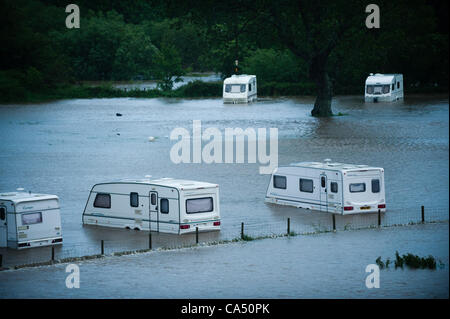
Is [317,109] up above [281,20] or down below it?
below

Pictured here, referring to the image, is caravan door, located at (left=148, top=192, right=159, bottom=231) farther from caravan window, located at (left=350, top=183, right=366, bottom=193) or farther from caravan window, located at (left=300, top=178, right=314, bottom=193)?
caravan window, located at (left=350, top=183, right=366, bottom=193)

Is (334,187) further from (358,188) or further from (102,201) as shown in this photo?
(102,201)

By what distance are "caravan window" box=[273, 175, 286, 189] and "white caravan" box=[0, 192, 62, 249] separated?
1014cm

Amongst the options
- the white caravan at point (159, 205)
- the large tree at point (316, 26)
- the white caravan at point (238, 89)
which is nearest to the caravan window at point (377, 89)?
the white caravan at point (238, 89)

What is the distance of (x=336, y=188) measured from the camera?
1308 inches

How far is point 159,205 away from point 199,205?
144cm

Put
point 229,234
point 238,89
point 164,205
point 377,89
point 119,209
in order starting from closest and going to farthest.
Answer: point 229,234 → point 164,205 → point 119,209 → point 377,89 → point 238,89

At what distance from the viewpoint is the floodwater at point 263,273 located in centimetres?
2433

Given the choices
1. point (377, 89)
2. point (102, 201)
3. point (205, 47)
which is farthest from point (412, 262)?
point (205, 47)

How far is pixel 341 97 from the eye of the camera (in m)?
93.4
